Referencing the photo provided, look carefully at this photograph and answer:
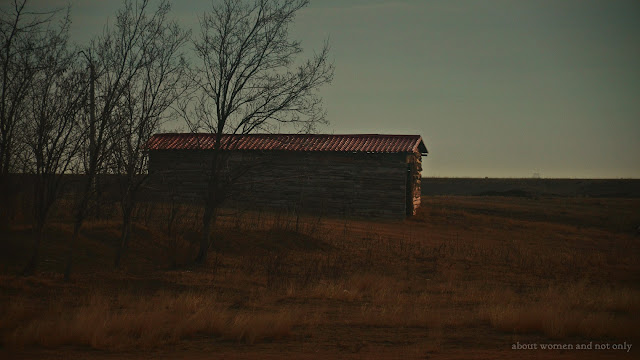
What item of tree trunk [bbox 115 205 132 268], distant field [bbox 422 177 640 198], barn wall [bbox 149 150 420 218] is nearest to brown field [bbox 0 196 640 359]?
tree trunk [bbox 115 205 132 268]

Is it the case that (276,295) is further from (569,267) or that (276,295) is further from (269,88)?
(569,267)

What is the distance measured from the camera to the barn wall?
87.7 ft

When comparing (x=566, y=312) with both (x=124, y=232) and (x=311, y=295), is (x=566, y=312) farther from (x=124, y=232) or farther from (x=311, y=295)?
(x=124, y=232)

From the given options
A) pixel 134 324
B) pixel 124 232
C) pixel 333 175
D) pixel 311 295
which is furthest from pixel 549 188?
pixel 134 324

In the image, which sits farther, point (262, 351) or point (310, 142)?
point (310, 142)

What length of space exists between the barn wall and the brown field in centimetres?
466

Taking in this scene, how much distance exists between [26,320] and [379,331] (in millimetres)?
4999

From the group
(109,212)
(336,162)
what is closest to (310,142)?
Answer: (336,162)

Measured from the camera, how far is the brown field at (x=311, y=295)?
7.43 meters

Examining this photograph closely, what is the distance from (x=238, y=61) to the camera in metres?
14.0

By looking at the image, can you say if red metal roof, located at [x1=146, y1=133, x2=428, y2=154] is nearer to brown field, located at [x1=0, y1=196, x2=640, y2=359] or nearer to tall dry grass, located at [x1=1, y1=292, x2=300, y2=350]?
brown field, located at [x1=0, y1=196, x2=640, y2=359]

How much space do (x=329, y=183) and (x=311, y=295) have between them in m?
16.2

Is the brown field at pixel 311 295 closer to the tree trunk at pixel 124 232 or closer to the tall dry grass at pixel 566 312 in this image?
the tall dry grass at pixel 566 312

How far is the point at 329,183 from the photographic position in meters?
27.4
